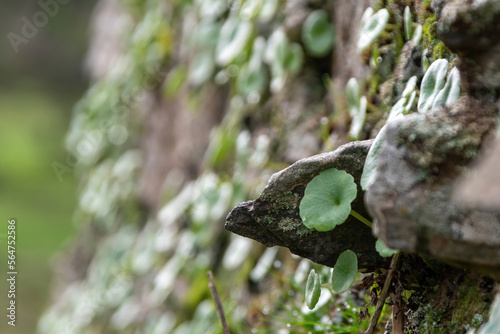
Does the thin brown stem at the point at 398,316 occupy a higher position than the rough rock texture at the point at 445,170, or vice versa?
the rough rock texture at the point at 445,170

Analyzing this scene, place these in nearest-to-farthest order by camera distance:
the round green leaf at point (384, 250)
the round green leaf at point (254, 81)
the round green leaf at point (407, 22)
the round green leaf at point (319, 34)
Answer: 1. the round green leaf at point (384, 250)
2. the round green leaf at point (407, 22)
3. the round green leaf at point (319, 34)
4. the round green leaf at point (254, 81)

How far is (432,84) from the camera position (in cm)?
75

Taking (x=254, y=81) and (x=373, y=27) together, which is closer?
(x=373, y=27)

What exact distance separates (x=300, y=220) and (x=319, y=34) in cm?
82

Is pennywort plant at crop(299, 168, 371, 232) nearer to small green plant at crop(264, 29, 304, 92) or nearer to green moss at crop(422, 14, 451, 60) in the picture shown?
green moss at crop(422, 14, 451, 60)

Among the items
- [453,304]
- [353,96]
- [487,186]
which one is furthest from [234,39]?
[487,186]

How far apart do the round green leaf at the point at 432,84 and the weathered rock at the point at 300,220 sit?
11cm

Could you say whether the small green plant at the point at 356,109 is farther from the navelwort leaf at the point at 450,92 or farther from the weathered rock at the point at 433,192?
the weathered rock at the point at 433,192

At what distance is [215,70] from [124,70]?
103 cm

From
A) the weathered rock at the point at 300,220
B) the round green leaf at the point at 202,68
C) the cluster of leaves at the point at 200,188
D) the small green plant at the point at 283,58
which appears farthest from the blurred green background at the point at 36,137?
the weathered rock at the point at 300,220

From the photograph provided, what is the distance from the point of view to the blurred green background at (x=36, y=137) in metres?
4.75

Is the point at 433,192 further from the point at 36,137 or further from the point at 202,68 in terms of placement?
the point at 36,137

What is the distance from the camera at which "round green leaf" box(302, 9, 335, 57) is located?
57.0 inches

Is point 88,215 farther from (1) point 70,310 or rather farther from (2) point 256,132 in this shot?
(2) point 256,132
